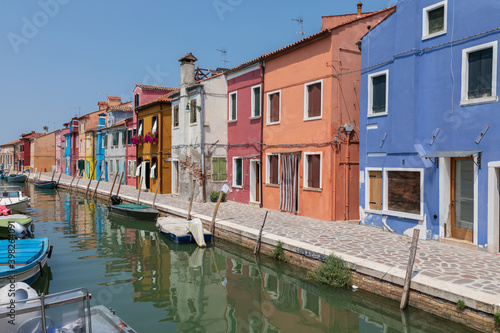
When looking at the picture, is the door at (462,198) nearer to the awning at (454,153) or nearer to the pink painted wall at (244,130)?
the awning at (454,153)

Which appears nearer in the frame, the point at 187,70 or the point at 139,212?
the point at 139,212

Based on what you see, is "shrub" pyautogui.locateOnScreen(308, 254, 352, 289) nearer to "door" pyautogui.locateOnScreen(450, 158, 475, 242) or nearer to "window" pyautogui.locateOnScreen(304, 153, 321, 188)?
"door" pyautogui.locateOnScreen(450, 158, 475, 242)

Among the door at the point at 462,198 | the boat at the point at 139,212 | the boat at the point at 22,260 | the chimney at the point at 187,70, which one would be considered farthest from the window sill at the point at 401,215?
the chimney at the point at 187,70

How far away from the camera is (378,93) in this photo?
13.6 m

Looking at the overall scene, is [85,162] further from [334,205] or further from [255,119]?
[334,205]

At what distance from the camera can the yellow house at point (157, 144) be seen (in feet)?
92.7

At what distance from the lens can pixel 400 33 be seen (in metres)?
12.4

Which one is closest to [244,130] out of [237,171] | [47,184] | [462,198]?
[237,171]

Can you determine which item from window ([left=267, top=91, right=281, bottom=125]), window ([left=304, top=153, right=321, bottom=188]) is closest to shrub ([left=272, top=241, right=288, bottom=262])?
window ([left=304, top=153, right=321, bottom=188])

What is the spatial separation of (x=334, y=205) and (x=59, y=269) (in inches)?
389

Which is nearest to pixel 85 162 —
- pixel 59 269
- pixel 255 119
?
pixel 255 119

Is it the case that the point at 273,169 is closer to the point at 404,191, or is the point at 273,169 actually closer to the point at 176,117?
the point at 404,191

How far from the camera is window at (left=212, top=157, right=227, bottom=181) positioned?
21922mm

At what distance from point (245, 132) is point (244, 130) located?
0.49 feet
